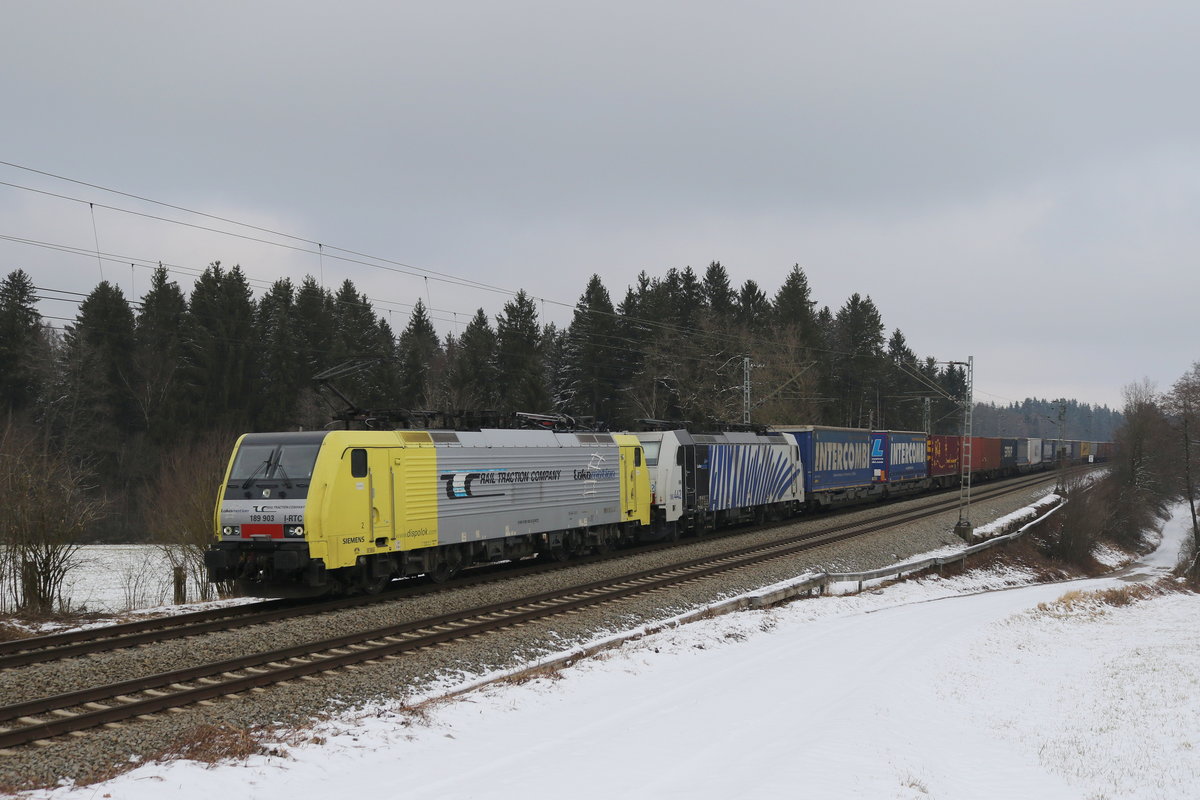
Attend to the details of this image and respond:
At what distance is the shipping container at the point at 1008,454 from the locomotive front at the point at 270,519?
6343cm

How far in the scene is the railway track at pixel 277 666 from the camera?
8.51 metres

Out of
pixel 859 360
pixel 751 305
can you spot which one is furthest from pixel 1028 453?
pixel 751 305

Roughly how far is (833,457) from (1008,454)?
40.7m

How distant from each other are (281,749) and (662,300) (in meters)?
63.6

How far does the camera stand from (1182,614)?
28734 millimetres

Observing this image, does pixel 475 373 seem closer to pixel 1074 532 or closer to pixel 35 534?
pixel 1074 532

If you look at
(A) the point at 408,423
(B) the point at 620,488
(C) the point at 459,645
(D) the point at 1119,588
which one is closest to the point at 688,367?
(D) the point at 1119,588

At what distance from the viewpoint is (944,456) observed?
53.1 metres

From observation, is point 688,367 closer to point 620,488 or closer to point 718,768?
point 620,488

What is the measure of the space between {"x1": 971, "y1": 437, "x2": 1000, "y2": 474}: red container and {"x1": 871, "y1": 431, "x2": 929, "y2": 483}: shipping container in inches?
376

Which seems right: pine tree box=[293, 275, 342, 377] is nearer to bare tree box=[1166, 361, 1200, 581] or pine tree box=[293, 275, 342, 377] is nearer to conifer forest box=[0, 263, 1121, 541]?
conifer forest box=[0, 263, 1121, 541]

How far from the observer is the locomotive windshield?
48.0ft

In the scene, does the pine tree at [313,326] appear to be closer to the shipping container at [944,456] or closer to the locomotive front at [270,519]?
the shipping container at [944,456]

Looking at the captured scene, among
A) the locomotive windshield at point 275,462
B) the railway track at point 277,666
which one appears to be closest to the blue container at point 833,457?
the railway track at point 277,666
